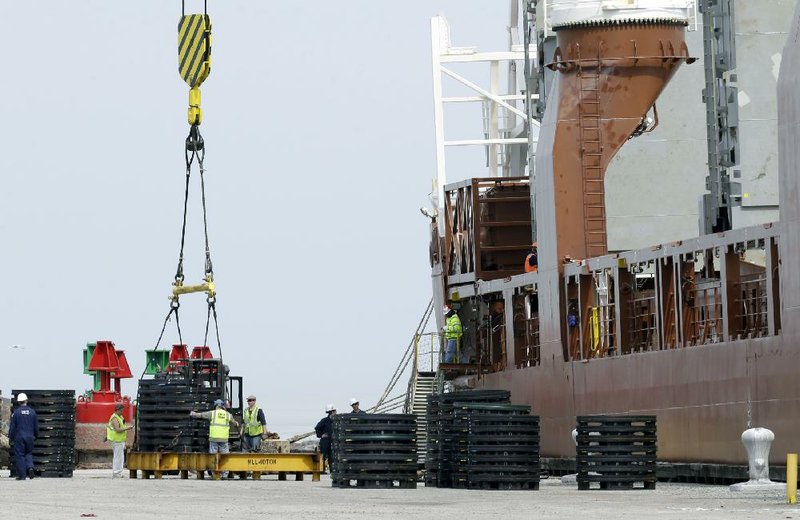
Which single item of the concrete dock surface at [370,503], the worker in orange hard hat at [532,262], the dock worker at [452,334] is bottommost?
the concrete dock surface at [370,503]

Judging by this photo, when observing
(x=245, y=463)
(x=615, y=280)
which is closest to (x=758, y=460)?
(x=615, y=280)

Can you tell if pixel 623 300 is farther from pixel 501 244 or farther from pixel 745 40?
pixel 501 244

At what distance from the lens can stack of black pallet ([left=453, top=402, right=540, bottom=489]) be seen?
25953mm

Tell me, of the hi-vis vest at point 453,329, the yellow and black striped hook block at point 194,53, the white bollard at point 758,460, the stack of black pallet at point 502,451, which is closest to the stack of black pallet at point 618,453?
the stack of black pallet at point 502,451

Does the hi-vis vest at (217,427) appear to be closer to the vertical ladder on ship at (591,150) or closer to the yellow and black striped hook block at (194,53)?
the yellow and black striped hook block at (194,53)

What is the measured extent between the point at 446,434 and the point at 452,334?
1491 centimetres

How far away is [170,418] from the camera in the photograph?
35.6 meters

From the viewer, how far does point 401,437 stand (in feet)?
87.9

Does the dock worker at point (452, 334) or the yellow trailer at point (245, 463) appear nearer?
the yellow trailer at point (245, 463)

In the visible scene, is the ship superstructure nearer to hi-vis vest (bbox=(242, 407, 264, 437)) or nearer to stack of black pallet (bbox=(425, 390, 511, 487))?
stack of black pallet (bbox=(425, 390, 511, 487))

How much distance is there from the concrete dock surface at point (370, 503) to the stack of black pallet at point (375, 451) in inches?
12.8

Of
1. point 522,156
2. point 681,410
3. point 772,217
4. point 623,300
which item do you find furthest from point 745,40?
point 522,156

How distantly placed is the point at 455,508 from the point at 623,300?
12.6 m

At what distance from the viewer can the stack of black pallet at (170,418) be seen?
35469 millimetres
